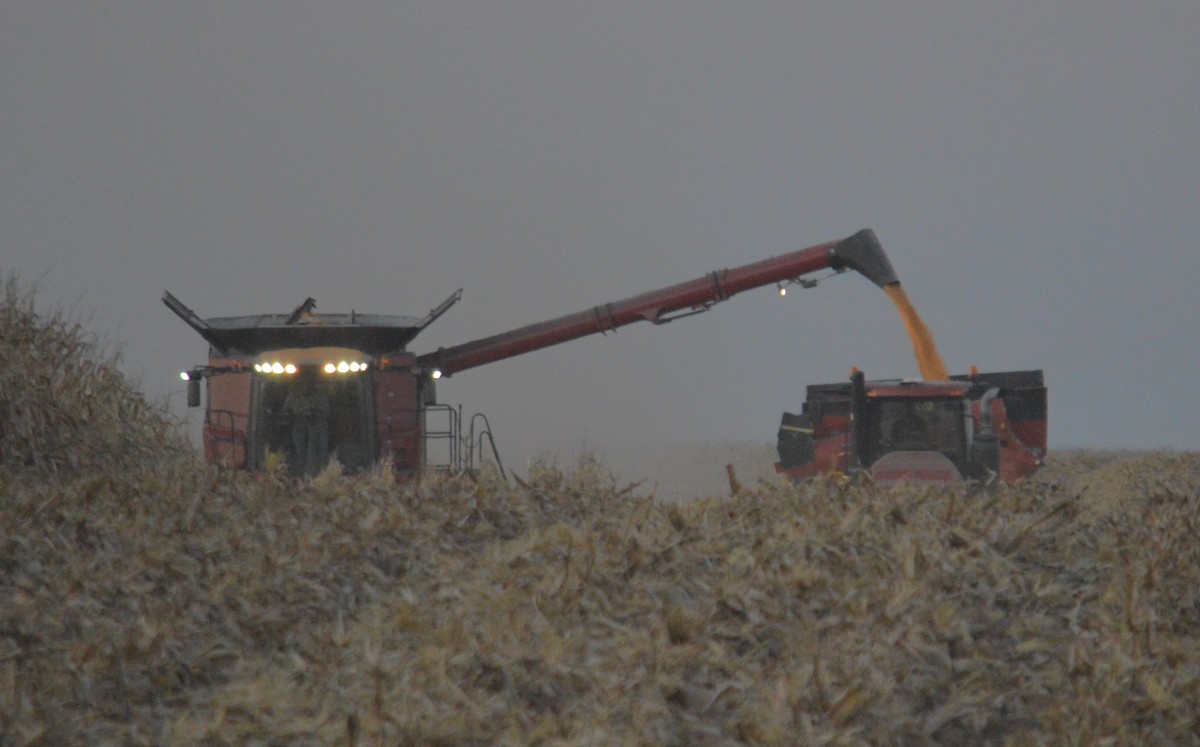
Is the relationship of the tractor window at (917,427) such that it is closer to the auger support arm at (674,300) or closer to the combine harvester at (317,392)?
the auger support arm at (674,300)

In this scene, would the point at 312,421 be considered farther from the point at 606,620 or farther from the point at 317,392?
the point at 606,620

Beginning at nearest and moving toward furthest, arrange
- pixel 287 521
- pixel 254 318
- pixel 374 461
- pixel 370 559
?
1. pixel 370 559
2. pixel 287 521
3. pixel 374 461
4. pixel 254 318

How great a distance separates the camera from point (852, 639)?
17.1 ft

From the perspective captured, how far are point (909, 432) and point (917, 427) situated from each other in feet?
0.34

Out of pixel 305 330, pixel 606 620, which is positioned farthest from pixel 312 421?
pixel 606 620

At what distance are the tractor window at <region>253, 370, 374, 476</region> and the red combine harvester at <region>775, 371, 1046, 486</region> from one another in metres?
4.85

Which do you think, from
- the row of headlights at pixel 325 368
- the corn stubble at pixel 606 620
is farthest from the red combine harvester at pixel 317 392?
the corn stubble at pixel 606 620

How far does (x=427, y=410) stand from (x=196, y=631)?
7.40m

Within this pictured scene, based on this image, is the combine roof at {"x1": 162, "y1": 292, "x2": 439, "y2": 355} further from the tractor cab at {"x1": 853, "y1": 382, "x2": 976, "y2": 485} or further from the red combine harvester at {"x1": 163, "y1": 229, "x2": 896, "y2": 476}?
the tractor cab at {"x1": 853, "y1": 382, "x2": 976, "y2": 485}

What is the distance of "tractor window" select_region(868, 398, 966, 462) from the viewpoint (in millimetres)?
14109

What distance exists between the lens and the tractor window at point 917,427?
14109 mm

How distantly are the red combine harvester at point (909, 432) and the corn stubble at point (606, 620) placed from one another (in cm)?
508

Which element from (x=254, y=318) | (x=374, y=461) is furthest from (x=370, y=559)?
(x=254, y=318)

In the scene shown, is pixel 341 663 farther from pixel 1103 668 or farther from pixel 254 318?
pixel 254 318
